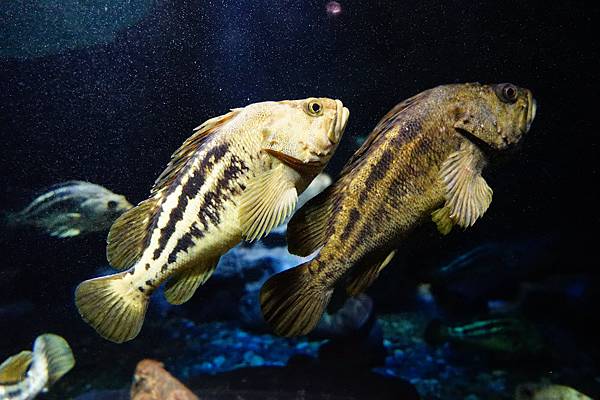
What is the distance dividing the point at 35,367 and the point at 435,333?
3575mm

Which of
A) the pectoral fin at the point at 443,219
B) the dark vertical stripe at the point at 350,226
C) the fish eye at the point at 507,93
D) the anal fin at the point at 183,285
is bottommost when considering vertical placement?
the anal fin at the point at 183,285

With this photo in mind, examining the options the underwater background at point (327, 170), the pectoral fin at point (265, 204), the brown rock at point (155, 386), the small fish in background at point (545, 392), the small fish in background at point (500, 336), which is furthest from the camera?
the small fish in background at point (500, 336)

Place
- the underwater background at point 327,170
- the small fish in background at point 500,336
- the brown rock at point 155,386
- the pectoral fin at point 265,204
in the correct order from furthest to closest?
1. the small fish in background at point 500,336
2. the underwater background at point 327,170
3. the brown rock at point 155,386
4. the pectoral fin at point 265,204

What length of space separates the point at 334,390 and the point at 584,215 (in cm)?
293

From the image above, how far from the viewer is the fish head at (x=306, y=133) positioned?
6.68 ft

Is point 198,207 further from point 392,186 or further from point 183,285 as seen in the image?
point 392,186

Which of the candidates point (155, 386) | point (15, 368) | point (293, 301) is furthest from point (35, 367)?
point (293, 301)

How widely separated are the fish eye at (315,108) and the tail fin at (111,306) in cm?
129

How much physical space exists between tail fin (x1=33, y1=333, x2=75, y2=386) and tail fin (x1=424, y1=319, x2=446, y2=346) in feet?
10.7

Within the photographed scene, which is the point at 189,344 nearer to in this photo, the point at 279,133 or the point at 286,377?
the point at 286,377

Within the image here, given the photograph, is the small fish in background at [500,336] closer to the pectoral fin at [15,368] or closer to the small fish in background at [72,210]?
the small fish in background at [72,210]

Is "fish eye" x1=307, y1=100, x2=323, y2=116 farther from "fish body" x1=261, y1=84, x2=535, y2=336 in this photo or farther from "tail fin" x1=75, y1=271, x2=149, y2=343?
"tail fin" x1=75, y1=271, x2=149, y2=343

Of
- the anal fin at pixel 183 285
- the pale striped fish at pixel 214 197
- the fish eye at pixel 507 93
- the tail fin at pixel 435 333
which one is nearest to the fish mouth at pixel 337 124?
the pale striped fish at pixel 214 197

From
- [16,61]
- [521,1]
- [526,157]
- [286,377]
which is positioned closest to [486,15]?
Answer: [521,1]
